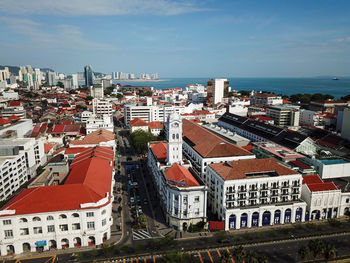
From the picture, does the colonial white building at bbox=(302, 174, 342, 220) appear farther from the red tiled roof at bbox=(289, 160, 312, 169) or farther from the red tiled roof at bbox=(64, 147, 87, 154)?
the red tiled roof at bbox=(64, 147, 87, 154)

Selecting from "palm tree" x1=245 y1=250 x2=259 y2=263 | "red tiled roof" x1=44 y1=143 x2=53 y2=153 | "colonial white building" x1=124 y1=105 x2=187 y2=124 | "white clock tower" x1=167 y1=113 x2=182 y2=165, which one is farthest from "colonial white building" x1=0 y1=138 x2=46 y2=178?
"colonial white building" x1=124 y1=105 x2=187 y2=124

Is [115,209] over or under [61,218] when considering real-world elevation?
under

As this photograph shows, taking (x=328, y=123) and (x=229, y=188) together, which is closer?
(x=229, y=188)

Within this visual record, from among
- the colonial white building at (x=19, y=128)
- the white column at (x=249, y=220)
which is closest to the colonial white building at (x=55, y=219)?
the white column at (x=249, y=220)

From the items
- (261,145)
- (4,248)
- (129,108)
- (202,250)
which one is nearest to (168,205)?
(202,250)

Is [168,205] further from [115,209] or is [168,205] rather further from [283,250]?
[283,250]

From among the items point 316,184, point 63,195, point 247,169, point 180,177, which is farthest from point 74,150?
point 316,184

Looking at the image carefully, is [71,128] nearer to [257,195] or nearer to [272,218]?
[257,195]
